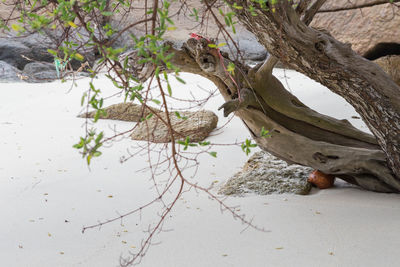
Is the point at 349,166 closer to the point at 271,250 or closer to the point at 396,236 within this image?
the point at 396,236

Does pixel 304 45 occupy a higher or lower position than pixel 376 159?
higher

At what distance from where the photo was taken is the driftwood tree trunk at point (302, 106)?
2318 mm

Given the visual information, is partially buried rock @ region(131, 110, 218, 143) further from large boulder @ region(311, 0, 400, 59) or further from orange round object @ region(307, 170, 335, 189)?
large boulder @ region(311, 0, 400, 59)

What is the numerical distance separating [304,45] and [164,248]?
1.21 m

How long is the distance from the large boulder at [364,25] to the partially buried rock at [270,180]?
93.4 inches

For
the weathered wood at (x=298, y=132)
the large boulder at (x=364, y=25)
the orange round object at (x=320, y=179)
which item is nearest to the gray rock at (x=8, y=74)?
the large boulder at (x=364, y=25)

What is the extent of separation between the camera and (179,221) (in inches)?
101

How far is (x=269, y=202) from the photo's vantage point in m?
2.79

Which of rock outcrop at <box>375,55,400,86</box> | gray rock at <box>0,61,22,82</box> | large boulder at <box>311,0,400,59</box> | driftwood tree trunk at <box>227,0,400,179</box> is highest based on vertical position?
gray rock at <box>0,61,22,82</box>

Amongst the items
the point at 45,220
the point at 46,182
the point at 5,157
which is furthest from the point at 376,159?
the point at 5,157

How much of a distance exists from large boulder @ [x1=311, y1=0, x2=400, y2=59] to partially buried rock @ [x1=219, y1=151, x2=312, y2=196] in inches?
93.4

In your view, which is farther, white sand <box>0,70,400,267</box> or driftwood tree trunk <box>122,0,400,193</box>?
driftwood tree trunk <box>122,0,400,193</box>

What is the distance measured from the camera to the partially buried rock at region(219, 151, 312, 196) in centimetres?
302

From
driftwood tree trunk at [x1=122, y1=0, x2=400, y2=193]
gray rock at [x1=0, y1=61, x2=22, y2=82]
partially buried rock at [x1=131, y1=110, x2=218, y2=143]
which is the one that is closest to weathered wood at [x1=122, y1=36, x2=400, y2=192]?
driftwood tree trunk at [x1=122, y1=0, x2=400, y2=193]
